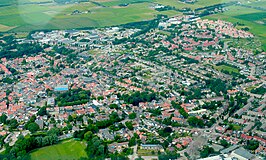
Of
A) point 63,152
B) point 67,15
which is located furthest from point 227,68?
point 67,15

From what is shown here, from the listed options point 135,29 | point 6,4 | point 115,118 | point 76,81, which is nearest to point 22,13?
point 6,4

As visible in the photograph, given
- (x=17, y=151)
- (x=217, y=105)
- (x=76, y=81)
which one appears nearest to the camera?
(x=17, y=151)

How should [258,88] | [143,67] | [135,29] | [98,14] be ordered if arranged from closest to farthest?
[258,88] → [143,67] → [135,29] → [98,14]

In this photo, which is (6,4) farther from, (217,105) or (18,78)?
(217,105)

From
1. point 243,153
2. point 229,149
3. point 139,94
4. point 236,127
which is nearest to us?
point 243,153

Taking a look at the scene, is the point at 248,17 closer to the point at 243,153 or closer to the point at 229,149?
the point at 229,149

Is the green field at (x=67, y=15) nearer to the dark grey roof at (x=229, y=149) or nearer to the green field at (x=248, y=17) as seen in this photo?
the green field at (x=248, y=17)
